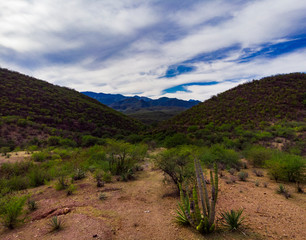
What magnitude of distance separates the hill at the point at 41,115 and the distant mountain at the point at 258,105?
1764 cm

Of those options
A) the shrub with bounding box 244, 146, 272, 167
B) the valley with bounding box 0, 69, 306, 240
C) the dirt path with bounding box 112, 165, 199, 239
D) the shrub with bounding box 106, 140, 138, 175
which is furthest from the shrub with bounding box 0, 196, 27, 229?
the shrub with bounding box 244, 146, 272, 167

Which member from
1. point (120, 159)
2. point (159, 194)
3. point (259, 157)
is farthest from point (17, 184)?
point (259, 157)

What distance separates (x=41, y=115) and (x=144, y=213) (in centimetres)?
3033

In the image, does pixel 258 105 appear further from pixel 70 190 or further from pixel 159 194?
pixel 70 190

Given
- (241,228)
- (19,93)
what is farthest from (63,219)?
→ (19,93)

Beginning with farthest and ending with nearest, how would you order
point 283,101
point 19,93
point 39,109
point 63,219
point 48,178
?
point 19,93 → point 39,109 → point 283,101 → point 48,178 → point 63,219

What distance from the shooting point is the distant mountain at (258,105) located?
75.8 ft

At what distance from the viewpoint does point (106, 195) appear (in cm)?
666

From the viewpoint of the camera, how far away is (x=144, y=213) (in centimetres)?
522

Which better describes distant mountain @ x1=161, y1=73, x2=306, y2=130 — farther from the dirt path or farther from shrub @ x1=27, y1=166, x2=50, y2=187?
shrub @ x1=27, y1=166, x2=50, y2=187

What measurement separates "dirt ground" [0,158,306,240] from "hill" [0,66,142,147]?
17.3 m

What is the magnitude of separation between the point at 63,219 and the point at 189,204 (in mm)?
4108

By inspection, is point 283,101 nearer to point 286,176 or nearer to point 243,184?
point 286,176

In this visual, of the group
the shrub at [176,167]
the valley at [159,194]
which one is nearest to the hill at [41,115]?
the valley at [159,194]
